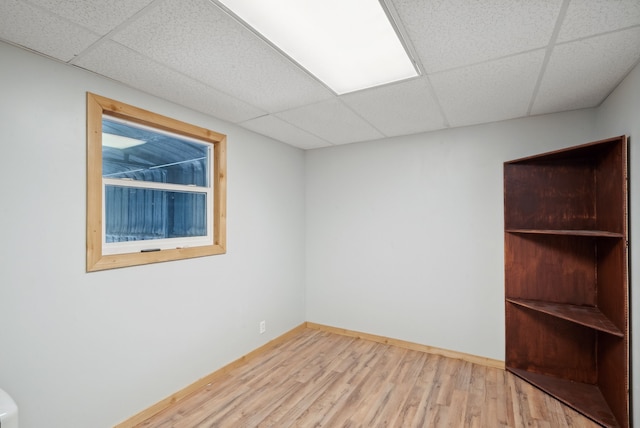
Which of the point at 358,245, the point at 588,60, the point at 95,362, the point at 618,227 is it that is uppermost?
the point at 588,60

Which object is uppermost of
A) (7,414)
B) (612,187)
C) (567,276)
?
(612,187)

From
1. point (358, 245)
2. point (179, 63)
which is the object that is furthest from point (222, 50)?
point (358, 245)

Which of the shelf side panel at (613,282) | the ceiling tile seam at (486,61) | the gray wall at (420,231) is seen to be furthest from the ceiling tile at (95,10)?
the shelf side panel at (613,282)

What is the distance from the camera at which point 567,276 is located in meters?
2.53

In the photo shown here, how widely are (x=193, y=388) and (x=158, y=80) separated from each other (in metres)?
2.39

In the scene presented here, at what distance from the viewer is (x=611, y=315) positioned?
210 centimetres

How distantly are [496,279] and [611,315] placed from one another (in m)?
0.85

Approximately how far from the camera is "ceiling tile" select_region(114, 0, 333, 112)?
4.52ft

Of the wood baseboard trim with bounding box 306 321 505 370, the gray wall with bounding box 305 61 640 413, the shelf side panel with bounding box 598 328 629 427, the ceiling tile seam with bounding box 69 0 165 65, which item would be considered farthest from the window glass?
the shelf side panel with bounding box 598 328 629 427

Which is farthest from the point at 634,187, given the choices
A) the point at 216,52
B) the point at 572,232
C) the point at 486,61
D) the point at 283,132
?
the point at 283,132

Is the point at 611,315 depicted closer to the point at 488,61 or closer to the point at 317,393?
the point at 488,61

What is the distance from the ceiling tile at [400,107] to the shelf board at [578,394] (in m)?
2.41

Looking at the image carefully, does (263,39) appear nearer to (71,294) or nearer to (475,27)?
(475,27)

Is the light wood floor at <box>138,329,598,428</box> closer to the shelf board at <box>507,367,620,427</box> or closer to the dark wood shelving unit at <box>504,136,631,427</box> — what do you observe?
the shelf board at <box>507,367,620,427</box>
